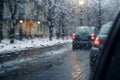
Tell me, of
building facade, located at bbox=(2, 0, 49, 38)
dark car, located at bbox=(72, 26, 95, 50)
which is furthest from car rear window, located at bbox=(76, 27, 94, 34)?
building facade, located at bbox=(2, 0, 49, 38)

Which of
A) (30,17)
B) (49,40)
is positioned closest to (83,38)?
(49,40)

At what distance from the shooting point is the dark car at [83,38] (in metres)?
22.7

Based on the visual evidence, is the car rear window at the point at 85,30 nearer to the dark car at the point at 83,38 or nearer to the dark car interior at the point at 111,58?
the dark car at the point at 83,38

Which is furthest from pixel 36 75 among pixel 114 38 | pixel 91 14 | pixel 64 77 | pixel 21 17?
pixel 91 14

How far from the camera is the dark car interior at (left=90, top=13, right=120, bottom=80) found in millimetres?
2361

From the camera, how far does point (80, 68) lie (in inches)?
495

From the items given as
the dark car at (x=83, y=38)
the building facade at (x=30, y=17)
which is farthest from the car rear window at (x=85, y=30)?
the building facade at (x=30, y=17)

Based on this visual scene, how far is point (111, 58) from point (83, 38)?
67.2 feet

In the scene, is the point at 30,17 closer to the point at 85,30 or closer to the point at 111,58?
the point at 85,30

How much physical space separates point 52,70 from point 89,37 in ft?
35.4

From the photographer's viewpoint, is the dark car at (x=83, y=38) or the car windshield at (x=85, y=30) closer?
the dark car at (x=83, y=38)

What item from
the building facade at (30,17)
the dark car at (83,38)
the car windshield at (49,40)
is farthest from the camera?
the building facade at (30,17)

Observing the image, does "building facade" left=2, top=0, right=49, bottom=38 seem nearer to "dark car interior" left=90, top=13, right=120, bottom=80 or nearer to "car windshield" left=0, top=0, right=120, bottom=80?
"car windshield" left=0, top=0, right=120, bottom=80

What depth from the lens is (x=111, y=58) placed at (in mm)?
2430
